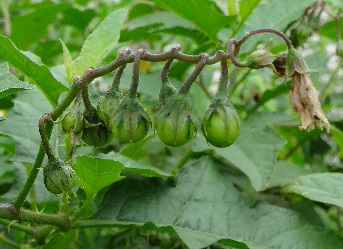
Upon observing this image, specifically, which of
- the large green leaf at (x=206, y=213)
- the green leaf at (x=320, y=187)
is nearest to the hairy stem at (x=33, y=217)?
the large green leaf at (x=206, y=213)

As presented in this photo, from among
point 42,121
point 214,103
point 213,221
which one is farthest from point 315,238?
point 42,121

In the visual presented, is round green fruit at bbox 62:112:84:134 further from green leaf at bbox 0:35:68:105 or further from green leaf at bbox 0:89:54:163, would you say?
green leaf at bbox 0:89:54:163

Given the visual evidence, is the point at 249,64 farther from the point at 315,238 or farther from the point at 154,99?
the point at 154,99

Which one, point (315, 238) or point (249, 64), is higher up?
point (249, 64)

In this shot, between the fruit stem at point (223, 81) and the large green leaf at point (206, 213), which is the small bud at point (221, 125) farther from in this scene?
the large green leaf at point (206, 213)

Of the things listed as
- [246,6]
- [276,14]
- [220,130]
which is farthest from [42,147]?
[276,14]

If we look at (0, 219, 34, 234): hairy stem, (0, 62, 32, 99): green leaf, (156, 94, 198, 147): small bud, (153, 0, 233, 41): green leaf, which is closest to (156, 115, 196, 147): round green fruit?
(156, 94, 198, 147): small bud

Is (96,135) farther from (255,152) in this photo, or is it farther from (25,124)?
(255,152)
